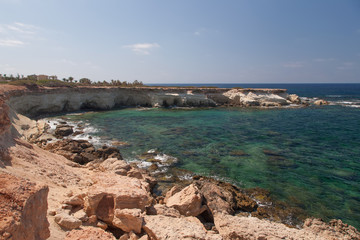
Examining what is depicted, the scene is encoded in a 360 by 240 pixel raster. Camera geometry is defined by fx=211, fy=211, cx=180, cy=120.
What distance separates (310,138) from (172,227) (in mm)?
19617

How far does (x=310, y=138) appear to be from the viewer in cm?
2022

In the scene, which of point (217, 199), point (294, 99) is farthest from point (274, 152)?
point (294, 99)

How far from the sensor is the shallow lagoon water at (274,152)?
10.3m

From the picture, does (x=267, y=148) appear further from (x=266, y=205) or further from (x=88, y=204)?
(x=88, y=204)

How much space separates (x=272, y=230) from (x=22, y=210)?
18.6 feet

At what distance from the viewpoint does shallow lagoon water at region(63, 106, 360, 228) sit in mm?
10328

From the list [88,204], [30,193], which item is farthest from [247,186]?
[30,193]

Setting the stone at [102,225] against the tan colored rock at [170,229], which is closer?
the tan colored rock at [170,229]

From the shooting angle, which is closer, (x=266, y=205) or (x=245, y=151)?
(x=266, y=205)

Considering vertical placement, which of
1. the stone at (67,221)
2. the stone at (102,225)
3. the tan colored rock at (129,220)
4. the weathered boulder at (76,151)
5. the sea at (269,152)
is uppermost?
the stone at (67,221)

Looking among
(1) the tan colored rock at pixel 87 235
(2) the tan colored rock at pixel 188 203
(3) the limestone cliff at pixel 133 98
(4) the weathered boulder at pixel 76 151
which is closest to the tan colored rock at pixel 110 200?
(1) the tan colored rock at pixel 87 235

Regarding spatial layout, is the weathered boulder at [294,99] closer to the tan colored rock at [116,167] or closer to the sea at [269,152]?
the sea at [269,152]

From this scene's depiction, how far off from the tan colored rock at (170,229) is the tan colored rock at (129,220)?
0.67 ft

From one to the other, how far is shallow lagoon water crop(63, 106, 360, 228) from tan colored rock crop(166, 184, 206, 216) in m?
4.62
